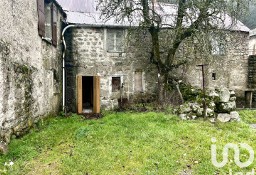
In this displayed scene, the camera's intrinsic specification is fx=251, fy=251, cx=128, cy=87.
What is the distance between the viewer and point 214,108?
9.27m

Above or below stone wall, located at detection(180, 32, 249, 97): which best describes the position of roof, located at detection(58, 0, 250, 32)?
above

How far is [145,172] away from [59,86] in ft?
22.8

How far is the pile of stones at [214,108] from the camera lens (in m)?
8.86

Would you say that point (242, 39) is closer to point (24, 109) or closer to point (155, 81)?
point (155, 81)

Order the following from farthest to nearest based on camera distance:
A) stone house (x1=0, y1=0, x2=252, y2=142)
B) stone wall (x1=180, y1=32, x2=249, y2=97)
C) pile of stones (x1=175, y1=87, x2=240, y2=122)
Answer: stone wall (x1=180, y1=32, x2=249, y2=97) < pile of stones (x1=175, y1=87, x2=240, y2=122) < stone house (x1=0, y1=0, x2=252, y2=142)

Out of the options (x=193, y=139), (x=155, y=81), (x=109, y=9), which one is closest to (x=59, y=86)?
(x=109, y=9)

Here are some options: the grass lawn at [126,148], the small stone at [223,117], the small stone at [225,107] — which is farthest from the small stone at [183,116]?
the small stone at [225,107]

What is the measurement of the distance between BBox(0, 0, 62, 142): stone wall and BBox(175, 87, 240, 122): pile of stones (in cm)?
492

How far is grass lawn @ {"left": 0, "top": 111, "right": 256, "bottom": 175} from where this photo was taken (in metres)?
5.04

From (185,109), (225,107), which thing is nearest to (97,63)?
(185,109)

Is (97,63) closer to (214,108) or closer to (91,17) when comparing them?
(91,17)

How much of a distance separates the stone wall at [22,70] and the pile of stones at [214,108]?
4916 mm

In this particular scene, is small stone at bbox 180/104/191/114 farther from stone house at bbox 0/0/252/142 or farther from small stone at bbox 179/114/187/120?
stone house at bbox 0/0/252/142

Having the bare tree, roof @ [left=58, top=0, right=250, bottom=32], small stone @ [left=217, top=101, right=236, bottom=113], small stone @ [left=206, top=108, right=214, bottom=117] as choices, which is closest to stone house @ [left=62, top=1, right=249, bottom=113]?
roof @ [left=58, top=0, right=250, bottom=32]
